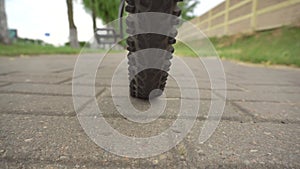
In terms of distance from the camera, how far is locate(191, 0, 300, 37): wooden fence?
19.0ft

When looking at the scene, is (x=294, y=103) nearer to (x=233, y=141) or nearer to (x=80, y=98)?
(x=233, y=141)

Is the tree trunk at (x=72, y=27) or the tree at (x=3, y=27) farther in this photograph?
the tree trunk at (x=72, y=27)

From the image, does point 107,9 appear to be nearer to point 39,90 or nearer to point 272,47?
point 272,47

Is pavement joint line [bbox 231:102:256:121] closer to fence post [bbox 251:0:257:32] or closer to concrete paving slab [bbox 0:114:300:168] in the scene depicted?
concrete paving slab [bbox 0:114:300:168]

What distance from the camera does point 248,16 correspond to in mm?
7895

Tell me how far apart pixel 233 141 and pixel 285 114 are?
48cm

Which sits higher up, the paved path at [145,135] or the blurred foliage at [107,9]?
the blurred foliage at [107,9]

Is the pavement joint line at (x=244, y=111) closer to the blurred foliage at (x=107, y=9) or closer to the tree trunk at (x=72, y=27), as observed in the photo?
the tree trunk at (x=72, y=27)

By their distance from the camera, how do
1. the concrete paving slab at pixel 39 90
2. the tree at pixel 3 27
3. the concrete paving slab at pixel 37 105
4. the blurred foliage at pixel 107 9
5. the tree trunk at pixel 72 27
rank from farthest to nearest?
1. the blurred foliage at pixel 107 9
2. the tree trunk at pixel 72 27
3. the tree at pixel 3 27
4. the concrete paving slab at pixel 39 90
5. the concrete paving slab at pixel 37 105

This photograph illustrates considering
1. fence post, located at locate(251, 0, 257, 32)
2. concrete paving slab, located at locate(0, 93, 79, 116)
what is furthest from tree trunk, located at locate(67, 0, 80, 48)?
concrete paving slab, located at locate(0, 93, 79, 116)

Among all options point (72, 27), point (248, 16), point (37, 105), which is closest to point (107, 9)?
point (72, 27)

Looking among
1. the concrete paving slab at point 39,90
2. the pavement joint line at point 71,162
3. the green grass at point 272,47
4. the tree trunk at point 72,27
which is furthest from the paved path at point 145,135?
the tree trunk at point 72,27

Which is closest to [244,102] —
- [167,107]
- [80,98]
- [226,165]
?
[167,107]

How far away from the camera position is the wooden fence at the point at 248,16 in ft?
19.0
